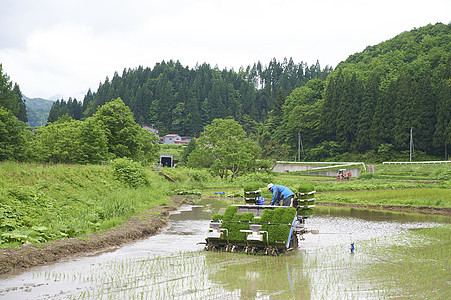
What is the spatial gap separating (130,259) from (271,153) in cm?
8256

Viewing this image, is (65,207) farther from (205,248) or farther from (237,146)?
(237,146)

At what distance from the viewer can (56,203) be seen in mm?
19281

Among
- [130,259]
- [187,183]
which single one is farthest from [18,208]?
[187,183]

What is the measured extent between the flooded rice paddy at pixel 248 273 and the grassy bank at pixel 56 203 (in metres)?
2.36

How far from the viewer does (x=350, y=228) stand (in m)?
21.0

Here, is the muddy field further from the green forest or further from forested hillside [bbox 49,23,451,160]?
forested hillside [bbox 49,23,451,160]

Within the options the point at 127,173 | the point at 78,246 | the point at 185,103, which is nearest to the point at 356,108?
the point at 127,173

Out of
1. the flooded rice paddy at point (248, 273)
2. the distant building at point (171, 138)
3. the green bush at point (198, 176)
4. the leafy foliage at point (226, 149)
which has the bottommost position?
the flooded rice paddy at point (248, 273)

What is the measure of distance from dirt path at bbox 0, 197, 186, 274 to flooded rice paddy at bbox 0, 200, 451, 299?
51 centimetres

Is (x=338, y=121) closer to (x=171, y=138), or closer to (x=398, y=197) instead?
(x=398, y=197)

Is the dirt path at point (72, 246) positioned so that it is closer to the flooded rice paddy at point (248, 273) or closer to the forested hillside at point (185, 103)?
the flooded rice paddy at point (248, 273)

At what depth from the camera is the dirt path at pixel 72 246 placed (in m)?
11.5

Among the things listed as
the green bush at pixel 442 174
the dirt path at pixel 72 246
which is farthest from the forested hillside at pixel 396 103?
the dirt path at pixel 72 246

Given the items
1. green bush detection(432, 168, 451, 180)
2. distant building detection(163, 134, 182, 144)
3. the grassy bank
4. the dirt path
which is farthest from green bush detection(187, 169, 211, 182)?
distant building detection(163, 134, 182, 144)
